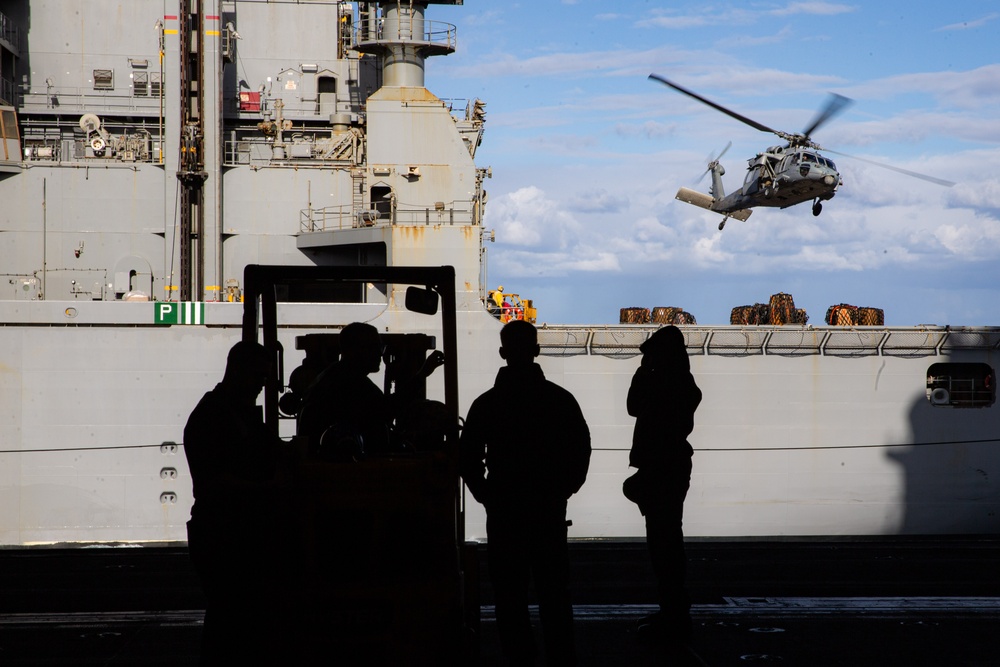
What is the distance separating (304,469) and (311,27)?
59.7 ft

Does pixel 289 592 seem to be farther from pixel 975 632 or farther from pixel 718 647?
pixel 975 632

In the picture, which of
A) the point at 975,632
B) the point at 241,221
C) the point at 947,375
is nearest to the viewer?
the point at 975,632

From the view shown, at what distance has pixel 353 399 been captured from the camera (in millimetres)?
4680

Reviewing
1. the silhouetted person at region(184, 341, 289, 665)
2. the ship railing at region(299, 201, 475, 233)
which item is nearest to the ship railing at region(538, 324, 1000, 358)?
the ship railing at region(299, 201, 475, 233)

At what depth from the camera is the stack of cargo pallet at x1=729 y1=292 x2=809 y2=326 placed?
62.3ft

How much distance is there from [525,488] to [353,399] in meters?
1.02

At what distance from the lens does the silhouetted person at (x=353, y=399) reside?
466cm

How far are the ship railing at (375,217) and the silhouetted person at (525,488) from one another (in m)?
11.8

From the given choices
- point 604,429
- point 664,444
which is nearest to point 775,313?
point 604,429

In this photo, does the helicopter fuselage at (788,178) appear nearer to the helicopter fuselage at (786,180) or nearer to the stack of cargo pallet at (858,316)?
the helicopter fuselage at (786,180)

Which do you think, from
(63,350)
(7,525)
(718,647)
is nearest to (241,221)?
(63,350)

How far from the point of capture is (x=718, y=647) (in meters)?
6.39

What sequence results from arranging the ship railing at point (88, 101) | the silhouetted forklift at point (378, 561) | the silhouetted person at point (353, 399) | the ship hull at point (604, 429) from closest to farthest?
the silhouetted forklift at point (378, 561), the silhouetted person at point (353, 399), the ship hull at point (604, 429), the ship railing at point (88, 101)

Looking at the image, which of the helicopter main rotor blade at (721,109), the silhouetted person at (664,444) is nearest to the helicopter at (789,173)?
the helicopter main rotor blade at (721,109)
